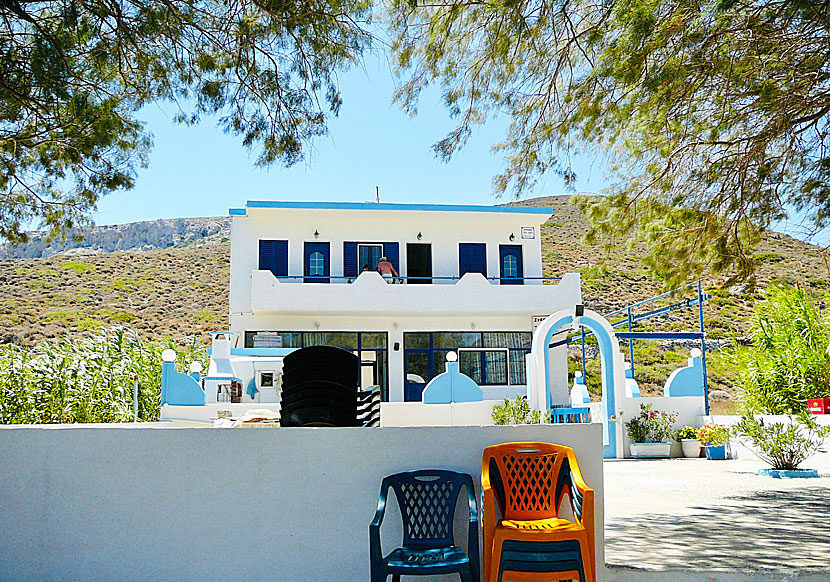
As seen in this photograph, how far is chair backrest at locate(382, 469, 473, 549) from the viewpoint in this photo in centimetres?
462

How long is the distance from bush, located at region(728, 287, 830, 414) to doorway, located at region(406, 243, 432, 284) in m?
8.55

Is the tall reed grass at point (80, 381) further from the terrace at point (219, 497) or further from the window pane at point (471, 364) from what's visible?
the window pane at point (471, 364)

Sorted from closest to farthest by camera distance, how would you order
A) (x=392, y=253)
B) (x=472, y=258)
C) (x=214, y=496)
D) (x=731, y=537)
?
1. (x=214, y=496)
2. (x=731, y=537)
3. (x=392, y=253)
4. (x=472, y=258)

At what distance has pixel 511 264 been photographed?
21.8 metres

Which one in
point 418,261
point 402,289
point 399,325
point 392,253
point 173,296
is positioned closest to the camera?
point 402,289

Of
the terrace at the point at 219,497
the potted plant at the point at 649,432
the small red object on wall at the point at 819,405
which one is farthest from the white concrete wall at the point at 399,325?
the terrace at the point at 219,497

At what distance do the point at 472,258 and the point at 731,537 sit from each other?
16035mm

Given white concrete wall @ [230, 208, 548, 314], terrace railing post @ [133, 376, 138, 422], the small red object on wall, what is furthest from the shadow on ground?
white concrete wall @ [230, 208, 548, 314]

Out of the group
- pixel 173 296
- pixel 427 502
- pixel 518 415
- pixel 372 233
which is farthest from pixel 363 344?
pixel 173 296

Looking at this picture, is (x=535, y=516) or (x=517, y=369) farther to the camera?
(x=517, y=369)

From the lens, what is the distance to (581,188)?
7809 millimetres

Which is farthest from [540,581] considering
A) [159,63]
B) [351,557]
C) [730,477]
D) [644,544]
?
[730,477]

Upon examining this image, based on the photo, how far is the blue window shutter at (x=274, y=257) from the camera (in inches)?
802

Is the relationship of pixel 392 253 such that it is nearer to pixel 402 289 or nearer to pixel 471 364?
pixel 402 289
